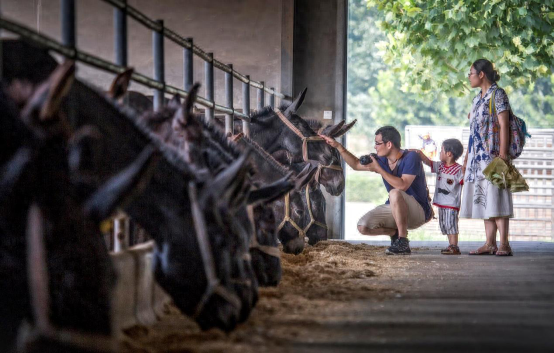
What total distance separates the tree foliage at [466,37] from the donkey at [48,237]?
8.04m

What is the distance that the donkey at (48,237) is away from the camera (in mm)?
2041

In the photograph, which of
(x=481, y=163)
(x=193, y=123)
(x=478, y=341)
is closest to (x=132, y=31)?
(x=481, y=163)

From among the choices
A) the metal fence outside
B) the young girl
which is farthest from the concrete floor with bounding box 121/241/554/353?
the metal fence outside

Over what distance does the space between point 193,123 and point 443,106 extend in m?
15.0

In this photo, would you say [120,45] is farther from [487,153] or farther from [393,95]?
[393,95]

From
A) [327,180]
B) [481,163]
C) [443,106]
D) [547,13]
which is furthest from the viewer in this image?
[443,106]

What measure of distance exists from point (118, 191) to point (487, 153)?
189 inches

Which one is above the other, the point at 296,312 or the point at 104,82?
the point at 104,82

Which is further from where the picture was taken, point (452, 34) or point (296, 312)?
point (452, 34)

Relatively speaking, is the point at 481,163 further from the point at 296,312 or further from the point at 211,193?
the point at 211,193

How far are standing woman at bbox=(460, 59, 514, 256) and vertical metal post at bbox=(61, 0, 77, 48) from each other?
4.29 meters

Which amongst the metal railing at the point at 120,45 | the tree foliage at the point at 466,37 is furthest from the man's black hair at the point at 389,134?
the tree foliage at the point at 466,37

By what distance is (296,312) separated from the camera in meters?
3.21

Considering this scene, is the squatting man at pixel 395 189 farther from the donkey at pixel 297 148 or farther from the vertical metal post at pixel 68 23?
the vertical metal post at pixel 68 23
